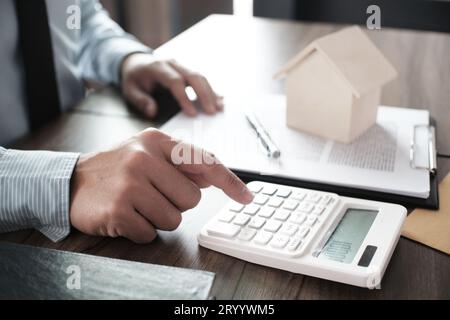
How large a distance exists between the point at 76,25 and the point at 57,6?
0.07m

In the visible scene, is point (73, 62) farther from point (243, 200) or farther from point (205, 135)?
point (243, 200)

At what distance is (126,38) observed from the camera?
4.63ft

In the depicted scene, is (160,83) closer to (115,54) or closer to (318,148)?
(115,54)

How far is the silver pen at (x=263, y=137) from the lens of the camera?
87 cm

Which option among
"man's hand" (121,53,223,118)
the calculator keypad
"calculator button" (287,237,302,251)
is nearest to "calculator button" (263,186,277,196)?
the calculator keypad

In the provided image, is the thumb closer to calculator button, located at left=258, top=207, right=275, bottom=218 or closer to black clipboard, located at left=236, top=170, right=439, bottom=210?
black clipboard, located at left=236, top=170, right=439, bottom=210

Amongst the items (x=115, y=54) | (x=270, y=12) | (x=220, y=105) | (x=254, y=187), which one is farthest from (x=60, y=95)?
(x=270, y=12)

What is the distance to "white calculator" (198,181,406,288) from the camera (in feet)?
2.02

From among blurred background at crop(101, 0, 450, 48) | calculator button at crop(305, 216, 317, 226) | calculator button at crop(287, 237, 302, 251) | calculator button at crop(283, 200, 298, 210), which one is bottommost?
blurred background at crop(101, 0, 450, 48)

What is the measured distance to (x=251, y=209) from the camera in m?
0.71

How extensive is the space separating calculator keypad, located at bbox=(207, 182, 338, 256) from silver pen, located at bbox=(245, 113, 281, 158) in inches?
4.6

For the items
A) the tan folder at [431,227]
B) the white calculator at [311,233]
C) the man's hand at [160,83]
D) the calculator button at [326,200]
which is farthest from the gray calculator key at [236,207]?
the man's hand at [160,83]

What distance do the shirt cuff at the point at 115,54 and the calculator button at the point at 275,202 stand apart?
64cm

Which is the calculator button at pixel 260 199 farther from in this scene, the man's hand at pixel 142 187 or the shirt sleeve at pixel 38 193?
the shirt sleeve at pixel 38 193
